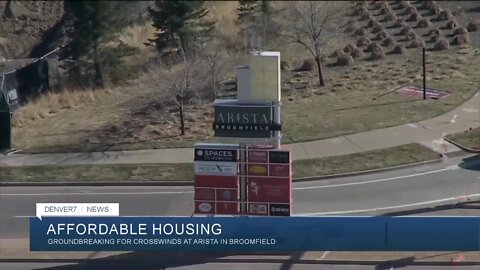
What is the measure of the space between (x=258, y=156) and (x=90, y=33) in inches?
896

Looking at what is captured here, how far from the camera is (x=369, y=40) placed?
1951 inches

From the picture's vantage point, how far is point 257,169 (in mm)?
27406

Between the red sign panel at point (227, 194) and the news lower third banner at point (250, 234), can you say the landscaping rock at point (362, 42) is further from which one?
the news lower third banner at point (250, 234)

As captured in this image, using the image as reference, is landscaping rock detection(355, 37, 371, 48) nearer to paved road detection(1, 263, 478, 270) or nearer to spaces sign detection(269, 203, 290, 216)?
spaces sign detection(269, 203, 290, 216)

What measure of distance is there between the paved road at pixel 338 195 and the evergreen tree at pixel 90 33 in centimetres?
1441

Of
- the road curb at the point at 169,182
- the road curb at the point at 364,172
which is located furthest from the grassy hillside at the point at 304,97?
the road curb at the point at 364,172

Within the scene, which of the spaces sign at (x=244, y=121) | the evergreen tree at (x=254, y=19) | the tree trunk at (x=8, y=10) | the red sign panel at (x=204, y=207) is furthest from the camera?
the tree trunk at (x=8, y=10)

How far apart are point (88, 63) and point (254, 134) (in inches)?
911

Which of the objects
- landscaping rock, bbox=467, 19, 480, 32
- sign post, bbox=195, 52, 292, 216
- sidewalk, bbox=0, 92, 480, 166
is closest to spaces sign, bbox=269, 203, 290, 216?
sign post, bbox=195, 52, 292, 216

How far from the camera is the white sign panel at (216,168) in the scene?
27.4 metres

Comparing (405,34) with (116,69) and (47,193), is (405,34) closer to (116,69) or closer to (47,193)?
(116,69)

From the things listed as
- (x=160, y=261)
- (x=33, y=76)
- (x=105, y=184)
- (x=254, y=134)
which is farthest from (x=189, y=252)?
(x=33, y=76)

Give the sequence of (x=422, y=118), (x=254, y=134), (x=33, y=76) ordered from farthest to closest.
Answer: (x=33, y=76) < (x=422, y=118) < (x=254, y=134)

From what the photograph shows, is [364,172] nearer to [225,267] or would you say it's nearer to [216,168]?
[216,168]
